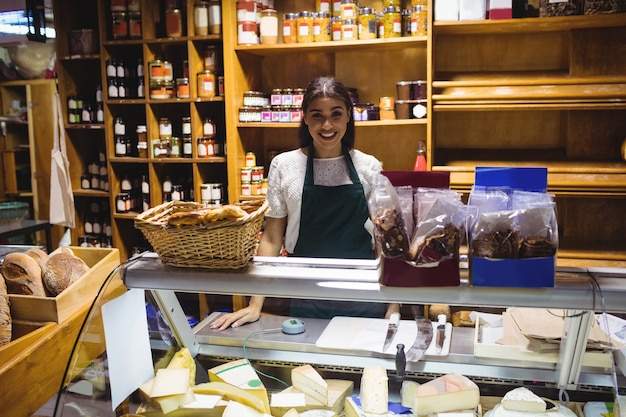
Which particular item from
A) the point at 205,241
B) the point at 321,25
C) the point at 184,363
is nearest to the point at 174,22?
the point at 321,25

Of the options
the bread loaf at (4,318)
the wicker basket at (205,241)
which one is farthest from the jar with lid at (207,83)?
the wicker basket at (205,241)

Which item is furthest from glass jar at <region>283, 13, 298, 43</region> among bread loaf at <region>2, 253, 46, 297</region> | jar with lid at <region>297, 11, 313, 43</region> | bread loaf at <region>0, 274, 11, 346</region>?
bread loaf at <region>0, 274, 11, 346</region>

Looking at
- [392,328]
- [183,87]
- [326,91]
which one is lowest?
[392,328]

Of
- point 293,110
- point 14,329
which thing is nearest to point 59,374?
point 14,329

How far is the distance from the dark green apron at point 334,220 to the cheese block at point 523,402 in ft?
4.04

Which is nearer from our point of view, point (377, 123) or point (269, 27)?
point (377, 123)

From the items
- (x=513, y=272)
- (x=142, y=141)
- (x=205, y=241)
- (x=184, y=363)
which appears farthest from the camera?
(x=142, y=141)

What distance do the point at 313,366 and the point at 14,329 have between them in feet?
2.84

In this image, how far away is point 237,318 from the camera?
1860 mm

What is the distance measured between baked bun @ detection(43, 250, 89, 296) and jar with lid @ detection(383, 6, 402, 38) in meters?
2.09

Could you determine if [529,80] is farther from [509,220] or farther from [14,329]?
[14,329]

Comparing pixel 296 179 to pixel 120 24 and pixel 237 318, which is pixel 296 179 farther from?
pixel 120 24

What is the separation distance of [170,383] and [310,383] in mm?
348

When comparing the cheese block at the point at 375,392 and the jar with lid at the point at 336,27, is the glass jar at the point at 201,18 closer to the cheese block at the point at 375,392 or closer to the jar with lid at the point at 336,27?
the jar with lid at the point at 336,27
